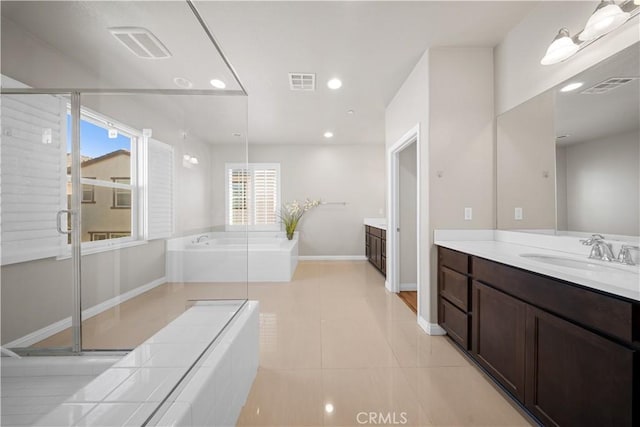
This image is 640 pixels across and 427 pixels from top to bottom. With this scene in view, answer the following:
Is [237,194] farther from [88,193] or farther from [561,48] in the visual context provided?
[561,48]

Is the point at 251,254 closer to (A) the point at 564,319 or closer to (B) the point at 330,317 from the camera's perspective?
(B) the point at 330,317

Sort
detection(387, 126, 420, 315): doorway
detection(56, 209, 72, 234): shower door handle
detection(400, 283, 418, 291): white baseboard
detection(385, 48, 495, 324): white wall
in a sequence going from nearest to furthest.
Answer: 1. detection(56, 209, 72, 234): shower door handle
2. detection(385, 48, 495, 324): white wall
3. detection(387, 126, 420, 315): doorway
4. detection(400, 283, 418, 291): white baseboard

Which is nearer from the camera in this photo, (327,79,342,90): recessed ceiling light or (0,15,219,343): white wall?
(0,15,219,343): white wall

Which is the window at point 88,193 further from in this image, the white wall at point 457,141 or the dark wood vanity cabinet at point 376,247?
the dark wood vanity cabinet at point 376,247

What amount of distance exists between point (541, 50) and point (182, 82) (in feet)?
8.54

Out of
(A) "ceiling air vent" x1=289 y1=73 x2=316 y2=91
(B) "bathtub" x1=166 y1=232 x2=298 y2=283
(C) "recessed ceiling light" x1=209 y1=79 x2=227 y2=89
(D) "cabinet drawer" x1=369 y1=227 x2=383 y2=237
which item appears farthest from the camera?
(D) "cabinet drawer" x1=369 y1=227 x2=383 y2=237

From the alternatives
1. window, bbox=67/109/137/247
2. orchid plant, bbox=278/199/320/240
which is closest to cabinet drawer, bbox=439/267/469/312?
Answer: window, bbox=67/109/137/247

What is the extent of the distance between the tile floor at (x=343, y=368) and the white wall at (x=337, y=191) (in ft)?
10.4

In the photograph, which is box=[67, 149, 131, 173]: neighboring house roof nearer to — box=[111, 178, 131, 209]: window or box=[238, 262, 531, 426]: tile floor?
box=[111, 178, 131, 209]: window

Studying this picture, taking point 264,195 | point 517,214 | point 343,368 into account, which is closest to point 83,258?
point 343,368

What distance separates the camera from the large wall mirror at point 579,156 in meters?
1.41

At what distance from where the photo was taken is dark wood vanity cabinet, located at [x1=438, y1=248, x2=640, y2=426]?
932 millimetres

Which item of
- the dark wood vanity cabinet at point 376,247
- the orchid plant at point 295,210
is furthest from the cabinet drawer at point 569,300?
the orchid plant at point 295,210

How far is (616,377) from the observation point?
0.95 meters
